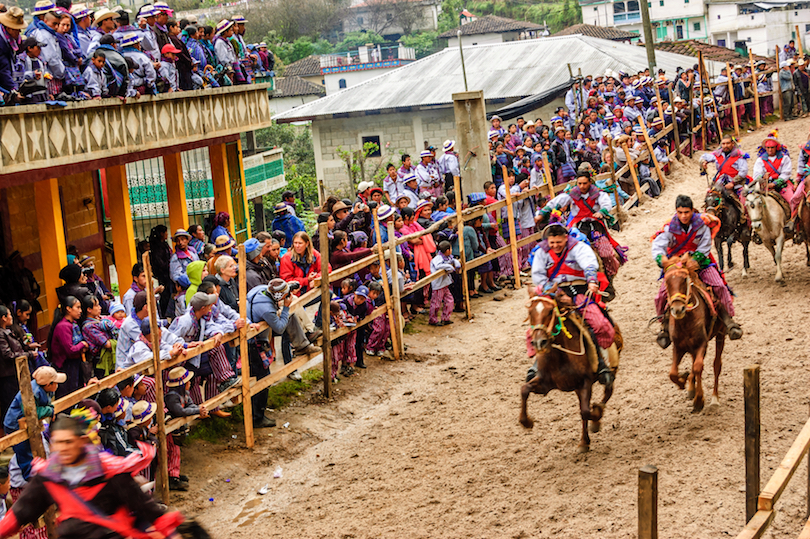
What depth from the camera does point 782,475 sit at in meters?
5.86

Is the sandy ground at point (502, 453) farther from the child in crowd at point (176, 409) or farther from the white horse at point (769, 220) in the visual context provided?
the white horse at point (769, 220)

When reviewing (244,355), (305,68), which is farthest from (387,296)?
(305,68)

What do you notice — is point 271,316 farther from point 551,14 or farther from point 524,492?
point 551,14

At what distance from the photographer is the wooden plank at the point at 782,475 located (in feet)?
18.6

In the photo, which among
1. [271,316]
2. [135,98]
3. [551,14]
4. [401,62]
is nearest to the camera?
[271,316]

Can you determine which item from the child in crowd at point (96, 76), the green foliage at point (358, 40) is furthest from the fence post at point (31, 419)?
the green foliage at point (358, 40)

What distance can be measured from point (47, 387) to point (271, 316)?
3317mm

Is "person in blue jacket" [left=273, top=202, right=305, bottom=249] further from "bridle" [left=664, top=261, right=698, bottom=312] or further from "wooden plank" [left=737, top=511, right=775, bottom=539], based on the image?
"wooden plank" [left=737, top=511, right=775, bottom=539]

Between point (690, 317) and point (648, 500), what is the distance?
5.14m

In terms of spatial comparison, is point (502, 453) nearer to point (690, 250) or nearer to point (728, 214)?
point (690, 250)

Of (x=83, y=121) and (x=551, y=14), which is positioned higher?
(x=551, y=14)

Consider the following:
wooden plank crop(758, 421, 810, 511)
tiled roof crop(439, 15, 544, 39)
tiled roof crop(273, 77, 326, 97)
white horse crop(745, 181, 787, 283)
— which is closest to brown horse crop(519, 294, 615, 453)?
wooden plank crop(758, 421, 810, 511)

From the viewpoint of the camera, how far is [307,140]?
4778cm

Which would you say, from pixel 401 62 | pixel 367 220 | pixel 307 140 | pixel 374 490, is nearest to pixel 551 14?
pixel 401 62
